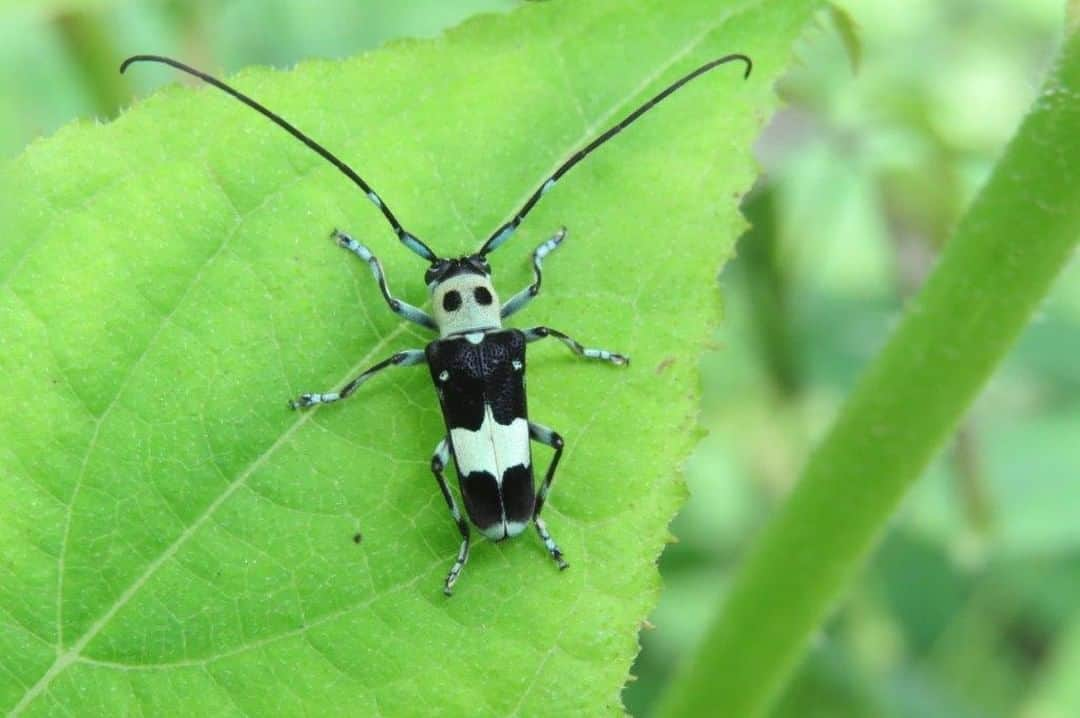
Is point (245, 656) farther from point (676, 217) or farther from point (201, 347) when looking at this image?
point (676, 217)

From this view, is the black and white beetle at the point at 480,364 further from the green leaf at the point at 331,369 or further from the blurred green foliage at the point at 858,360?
the blurred green foliage at the point at 858,360

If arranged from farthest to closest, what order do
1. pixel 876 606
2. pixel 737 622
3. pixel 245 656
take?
pixel 876 606 → pixel 737 622 → pixel 245 656

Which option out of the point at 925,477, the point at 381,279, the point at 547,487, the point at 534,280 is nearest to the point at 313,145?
the point at 381,279

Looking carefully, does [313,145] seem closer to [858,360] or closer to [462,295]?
[462,295]

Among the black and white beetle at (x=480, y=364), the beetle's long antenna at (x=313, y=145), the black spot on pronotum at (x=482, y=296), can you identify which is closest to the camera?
the beetle's long antenna at (x=313, y=145)

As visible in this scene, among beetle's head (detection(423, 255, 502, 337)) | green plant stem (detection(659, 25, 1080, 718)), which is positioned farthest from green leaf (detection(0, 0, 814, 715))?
green plant stem (detection(659, 25, 1080, 718))

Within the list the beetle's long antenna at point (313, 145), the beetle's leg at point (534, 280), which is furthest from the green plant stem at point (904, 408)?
the beetle's long antenna at point (313, 145)

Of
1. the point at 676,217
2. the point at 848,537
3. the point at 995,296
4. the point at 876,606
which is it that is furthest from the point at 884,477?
the point at 876,606
